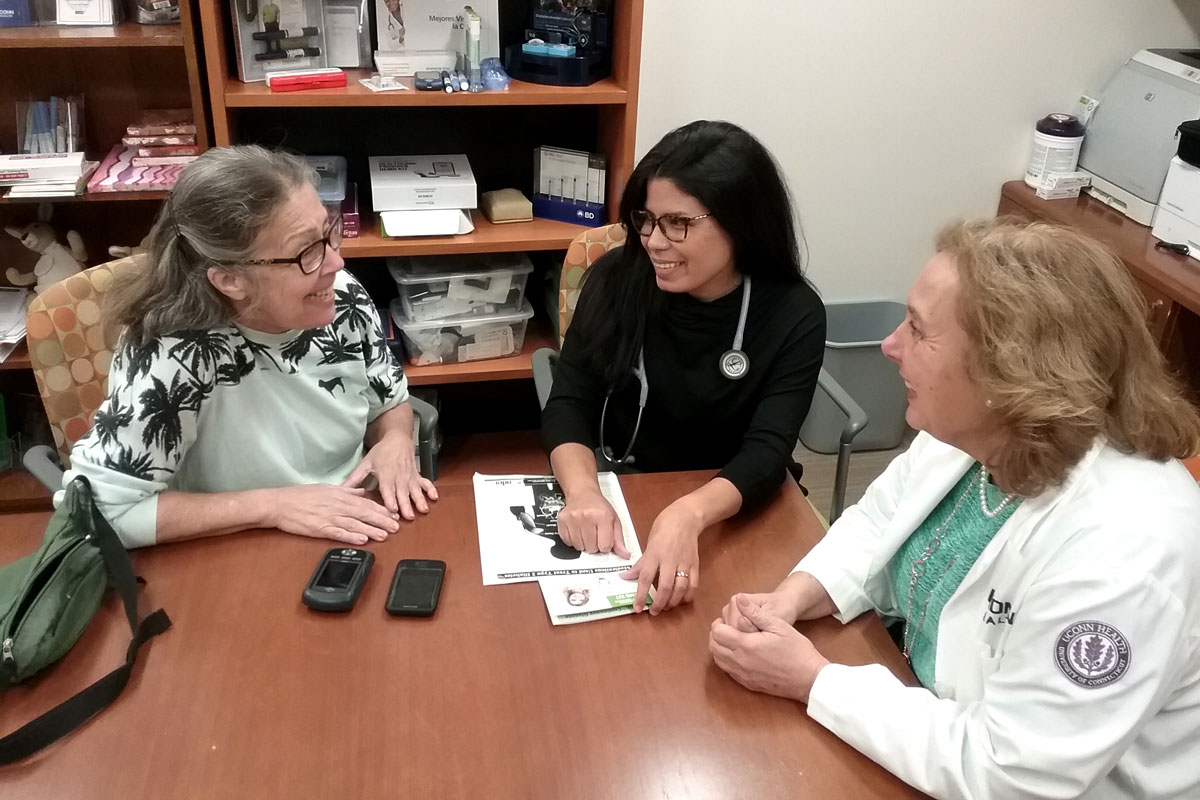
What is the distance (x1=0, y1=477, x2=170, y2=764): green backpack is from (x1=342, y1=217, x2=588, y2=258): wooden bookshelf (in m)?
1.10

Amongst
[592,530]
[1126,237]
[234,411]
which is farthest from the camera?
[1126,237]

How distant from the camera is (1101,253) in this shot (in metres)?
1.08

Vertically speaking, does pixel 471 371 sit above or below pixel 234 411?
below

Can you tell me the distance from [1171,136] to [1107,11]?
512 millimetres

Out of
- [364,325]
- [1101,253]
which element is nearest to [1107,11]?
[1101,253]

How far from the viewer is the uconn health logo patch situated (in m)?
0.97

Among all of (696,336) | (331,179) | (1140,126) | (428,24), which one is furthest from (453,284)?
(1140,126)

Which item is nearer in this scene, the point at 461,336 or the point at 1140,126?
the point at 461,336

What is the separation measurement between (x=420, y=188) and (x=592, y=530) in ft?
4.15

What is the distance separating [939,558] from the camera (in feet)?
4.27

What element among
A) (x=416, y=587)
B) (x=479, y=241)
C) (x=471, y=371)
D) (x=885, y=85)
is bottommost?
(x=471, y=371)

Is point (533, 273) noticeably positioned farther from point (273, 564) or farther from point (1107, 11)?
point (1107, 11)

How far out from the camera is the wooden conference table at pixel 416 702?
1057 millimetres

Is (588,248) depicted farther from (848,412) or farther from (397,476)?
(397,476)
